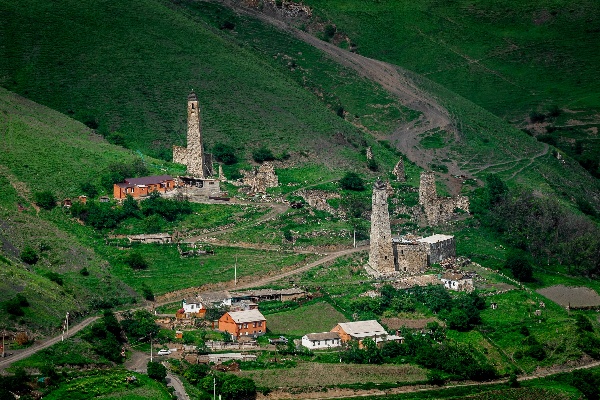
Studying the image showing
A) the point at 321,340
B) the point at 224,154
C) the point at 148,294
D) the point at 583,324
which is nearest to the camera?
the point at 321,340

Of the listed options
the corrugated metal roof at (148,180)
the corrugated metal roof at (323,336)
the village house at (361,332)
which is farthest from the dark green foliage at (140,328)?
the corrugated metal roof at (148,180)

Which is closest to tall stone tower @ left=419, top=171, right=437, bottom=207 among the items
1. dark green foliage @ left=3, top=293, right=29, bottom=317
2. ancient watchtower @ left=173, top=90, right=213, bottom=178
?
ancient watchtower @ left=173, top=90, right=213, bottom=178

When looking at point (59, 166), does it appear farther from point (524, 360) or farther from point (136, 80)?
point (524, 360)

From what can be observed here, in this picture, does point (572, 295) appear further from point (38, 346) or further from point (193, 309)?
point (38, 346)

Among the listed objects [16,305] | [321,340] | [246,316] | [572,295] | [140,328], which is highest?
[16,305]

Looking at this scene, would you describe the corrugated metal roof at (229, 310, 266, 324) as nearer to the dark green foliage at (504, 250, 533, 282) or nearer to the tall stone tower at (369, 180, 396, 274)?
the tall stone tower at (369, 180, 396, 274)

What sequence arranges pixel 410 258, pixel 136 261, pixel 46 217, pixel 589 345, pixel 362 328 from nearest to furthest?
pixel 362 328
pixel 589 345
pixel 136 261
pixel 46 217
pixel 410 258

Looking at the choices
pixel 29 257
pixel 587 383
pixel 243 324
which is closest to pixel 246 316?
pixel 243 324

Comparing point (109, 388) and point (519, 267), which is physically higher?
point (519, 267)
